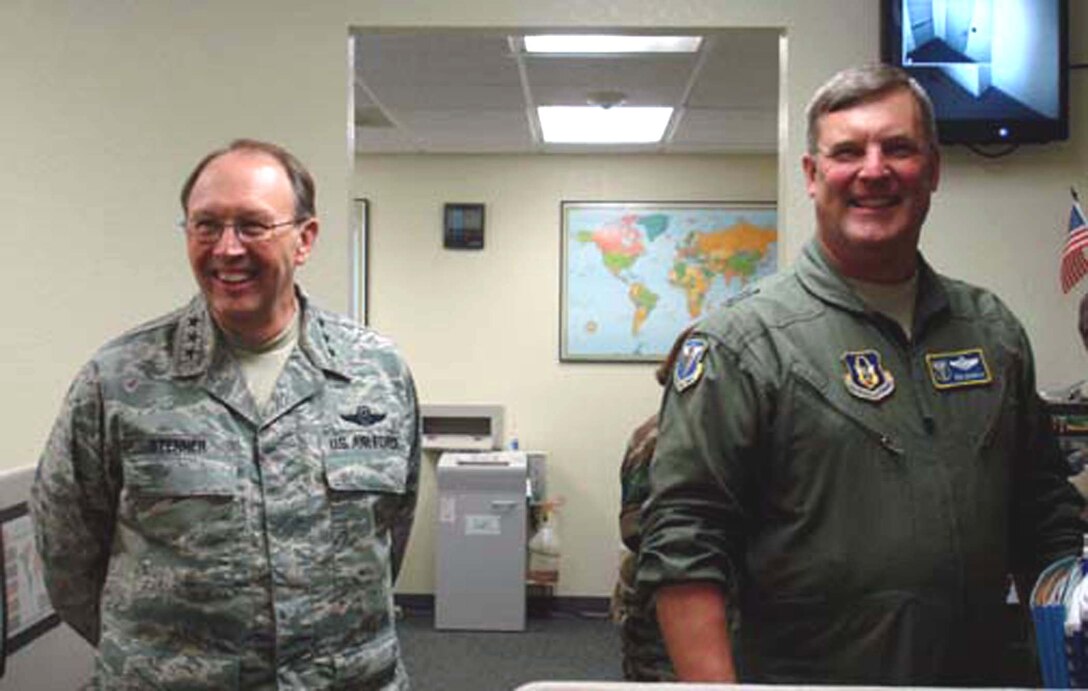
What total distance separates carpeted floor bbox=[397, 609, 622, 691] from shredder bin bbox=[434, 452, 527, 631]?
108 millimetres

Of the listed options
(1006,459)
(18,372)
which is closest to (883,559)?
(1006,459)

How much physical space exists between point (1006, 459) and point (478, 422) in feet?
14.9

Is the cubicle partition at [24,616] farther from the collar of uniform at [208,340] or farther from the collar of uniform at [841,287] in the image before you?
the collar of uniform at [841,287]

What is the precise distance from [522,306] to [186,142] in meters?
3.35

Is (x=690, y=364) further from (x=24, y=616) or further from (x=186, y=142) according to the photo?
(x=186, y=142)

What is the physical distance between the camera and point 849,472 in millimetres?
1346

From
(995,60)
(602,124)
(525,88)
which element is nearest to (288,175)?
(995,60)

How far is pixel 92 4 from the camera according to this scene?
104 inches

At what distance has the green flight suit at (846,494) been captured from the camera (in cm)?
133

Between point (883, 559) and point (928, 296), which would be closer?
point (883, 559)

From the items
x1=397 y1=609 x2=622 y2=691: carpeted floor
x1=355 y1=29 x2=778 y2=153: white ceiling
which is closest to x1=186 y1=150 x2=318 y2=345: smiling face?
x1=355 y1=29 x2=778 y2=153: white ceiling

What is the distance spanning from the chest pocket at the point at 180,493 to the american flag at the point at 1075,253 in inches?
76.4

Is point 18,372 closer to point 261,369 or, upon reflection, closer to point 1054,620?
point 261,369

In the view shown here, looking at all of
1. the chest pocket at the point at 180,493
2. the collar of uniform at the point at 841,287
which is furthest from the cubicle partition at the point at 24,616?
the collar of uniform at the point at 841,287
